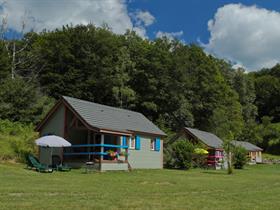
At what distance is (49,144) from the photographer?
25.4 metres

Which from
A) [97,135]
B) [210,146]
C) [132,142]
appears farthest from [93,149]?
[210,146]

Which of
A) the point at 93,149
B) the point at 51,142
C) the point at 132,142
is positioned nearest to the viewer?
the point at 51,142

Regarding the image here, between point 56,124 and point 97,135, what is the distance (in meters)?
3.46

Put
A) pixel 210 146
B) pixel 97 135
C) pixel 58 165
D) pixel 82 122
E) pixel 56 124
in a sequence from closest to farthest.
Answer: pixel 58 165
pixel 82 122
pixel 56 124
pixel 97 135
pixel 210 146

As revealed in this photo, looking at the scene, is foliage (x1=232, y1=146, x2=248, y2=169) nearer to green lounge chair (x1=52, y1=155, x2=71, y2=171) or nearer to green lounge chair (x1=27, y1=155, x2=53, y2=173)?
green lounge chair (x1=52, y1=155, x2=71, y2=171)

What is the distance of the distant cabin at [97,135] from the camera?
91.1ft

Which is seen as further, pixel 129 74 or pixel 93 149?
pixel 129 74

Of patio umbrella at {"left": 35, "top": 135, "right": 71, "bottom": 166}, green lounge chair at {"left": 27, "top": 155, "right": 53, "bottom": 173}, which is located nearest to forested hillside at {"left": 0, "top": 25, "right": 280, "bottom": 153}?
patio umbrella at {"left": 35, "top": 135, "right": 71, "bottom": 166}

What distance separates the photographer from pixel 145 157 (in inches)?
1313

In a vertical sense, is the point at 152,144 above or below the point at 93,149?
above

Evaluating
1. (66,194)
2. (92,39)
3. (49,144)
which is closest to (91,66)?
(92,39)

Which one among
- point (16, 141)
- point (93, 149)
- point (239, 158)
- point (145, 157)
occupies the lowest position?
point (145, 157)

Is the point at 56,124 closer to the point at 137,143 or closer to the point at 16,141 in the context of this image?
the point at 16,141

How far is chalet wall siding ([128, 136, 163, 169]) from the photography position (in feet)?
104
